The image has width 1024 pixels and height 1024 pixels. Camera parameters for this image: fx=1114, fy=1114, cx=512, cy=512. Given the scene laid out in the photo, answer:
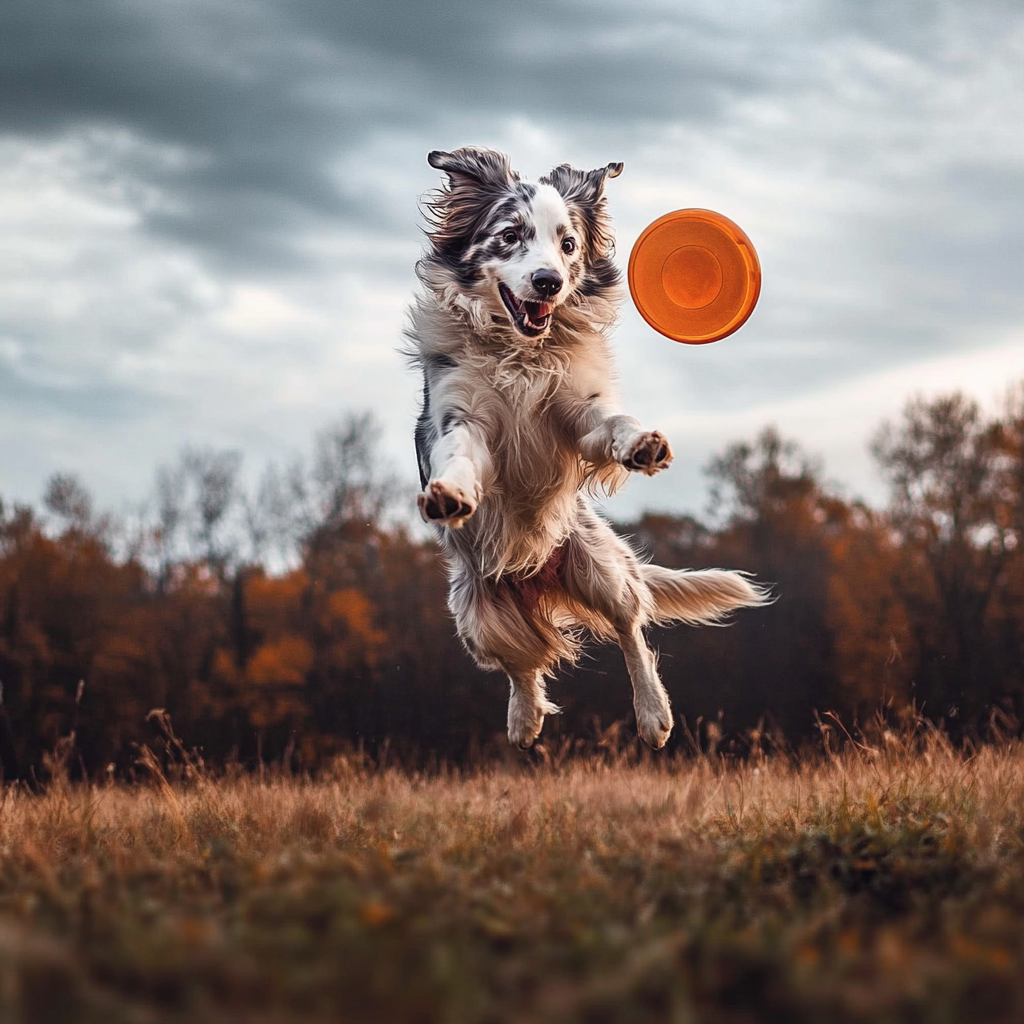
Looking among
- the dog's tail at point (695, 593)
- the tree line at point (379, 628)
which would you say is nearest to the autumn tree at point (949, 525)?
the tree line at point (379, 628)

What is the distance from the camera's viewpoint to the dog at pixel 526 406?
5.74 m

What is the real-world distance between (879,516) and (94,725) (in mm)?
21831

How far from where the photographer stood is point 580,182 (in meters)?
6.24

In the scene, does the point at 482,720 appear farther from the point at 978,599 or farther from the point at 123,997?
the point at 123,997

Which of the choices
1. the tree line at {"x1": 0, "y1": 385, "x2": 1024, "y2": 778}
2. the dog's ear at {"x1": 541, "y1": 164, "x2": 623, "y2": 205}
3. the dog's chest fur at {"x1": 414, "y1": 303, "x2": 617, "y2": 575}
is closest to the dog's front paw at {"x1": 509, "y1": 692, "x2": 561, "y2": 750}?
the dog's chest fur at {"x1": 414, "y1": 303, "x2": 617, "y2": 575}

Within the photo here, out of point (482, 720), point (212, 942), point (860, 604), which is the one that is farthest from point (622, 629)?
point (860, 604)

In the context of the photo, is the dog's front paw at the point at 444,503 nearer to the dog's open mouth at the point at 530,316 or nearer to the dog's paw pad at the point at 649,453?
the dog's paw pad at the point at 649,453

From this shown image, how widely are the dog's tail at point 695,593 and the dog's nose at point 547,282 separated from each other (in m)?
2.49

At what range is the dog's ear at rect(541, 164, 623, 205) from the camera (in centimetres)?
618

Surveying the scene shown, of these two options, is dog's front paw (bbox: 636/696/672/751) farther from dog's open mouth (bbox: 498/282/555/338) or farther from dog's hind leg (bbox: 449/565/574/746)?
dog's open mouth (bbox: 498/282/555/338)

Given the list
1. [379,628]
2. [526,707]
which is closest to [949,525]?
[379,628]

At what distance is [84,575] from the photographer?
3064cm

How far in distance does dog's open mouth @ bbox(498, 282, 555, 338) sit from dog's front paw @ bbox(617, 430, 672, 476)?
103 cm

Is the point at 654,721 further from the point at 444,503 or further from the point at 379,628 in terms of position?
the point at 379,628
